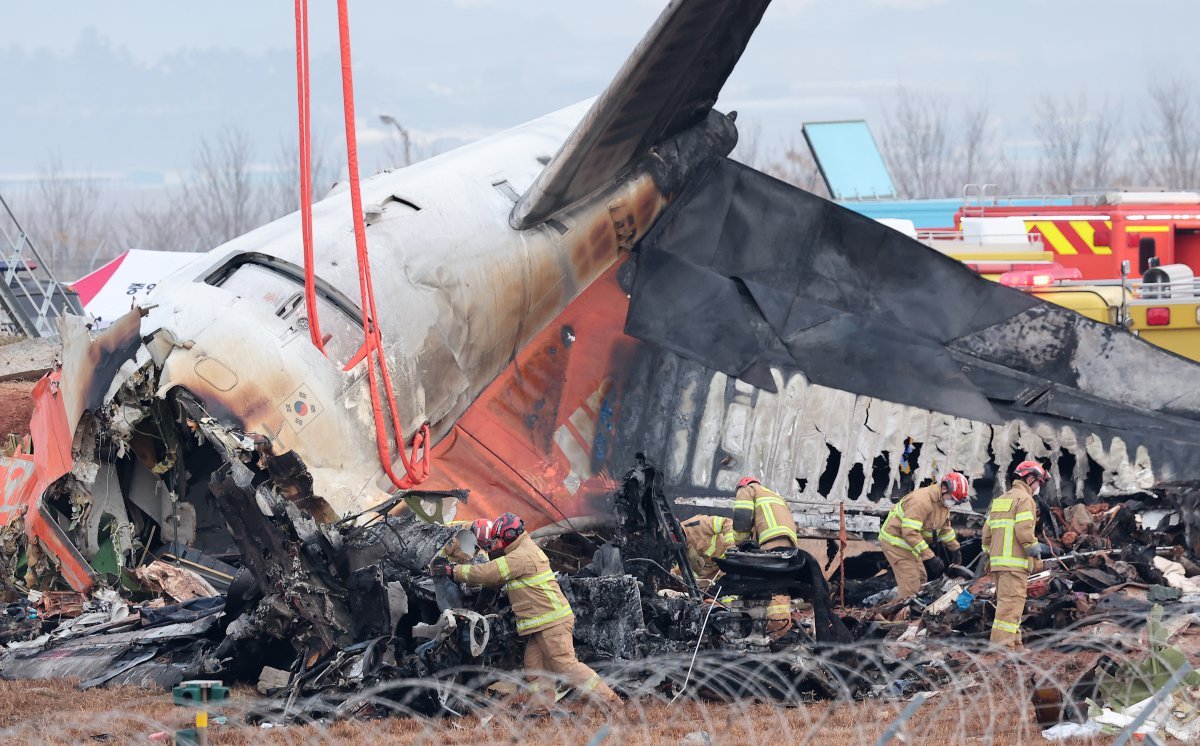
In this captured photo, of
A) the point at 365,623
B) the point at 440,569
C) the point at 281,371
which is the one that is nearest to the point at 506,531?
the point at 440,569

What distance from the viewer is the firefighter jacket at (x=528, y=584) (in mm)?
9844

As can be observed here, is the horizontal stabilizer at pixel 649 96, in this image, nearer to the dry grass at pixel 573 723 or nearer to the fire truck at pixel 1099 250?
the dry grass at pixel 573 723

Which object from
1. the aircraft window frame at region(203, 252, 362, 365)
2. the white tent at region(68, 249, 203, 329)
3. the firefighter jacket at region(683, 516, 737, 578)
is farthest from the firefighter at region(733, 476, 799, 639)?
the white tent at region(68, 249, 203, 329)

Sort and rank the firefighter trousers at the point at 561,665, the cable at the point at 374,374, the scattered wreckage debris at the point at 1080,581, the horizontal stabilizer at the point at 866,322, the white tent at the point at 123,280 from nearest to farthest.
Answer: the firefighter trousers at the point at 561,665
the cable at the point at 374,374
the scattered wreckage debris at the point at 1080,581
the horizontal stabilizer at the point at 866,322
the white tent at the point at 123,280

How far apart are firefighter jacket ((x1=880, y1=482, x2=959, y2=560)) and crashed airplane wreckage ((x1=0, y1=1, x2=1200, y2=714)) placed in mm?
1068

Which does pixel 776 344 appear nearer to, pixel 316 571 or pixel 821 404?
pixel 821 404

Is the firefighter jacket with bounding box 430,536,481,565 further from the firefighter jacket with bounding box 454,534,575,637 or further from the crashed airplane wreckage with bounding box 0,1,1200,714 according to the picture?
the firefighter jacket with bounding box 454,534,575,637

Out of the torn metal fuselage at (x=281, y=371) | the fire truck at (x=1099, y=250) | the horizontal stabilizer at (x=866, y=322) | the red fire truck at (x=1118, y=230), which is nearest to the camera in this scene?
the torn metal fuselage at (x=281, y=371)

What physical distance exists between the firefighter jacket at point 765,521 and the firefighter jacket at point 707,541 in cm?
48

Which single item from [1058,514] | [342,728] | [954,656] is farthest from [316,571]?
[1058,514]

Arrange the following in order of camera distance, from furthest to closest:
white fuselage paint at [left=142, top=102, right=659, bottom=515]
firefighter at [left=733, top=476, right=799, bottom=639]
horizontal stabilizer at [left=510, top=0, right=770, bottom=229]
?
horizontal stabilizer at [left=510, top=0, right=770, bottom=229]
firefighter at [left=733, top=476, right=799, bottom=639]
white fuselage paint at [left=142, top=102, right=659, bottom=515]

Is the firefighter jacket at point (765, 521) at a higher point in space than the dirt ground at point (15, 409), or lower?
lower

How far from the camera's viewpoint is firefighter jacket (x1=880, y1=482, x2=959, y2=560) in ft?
43.5

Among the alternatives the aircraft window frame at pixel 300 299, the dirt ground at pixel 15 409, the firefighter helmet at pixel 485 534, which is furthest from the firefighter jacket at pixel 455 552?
the dirt ground at pixel 15 409
